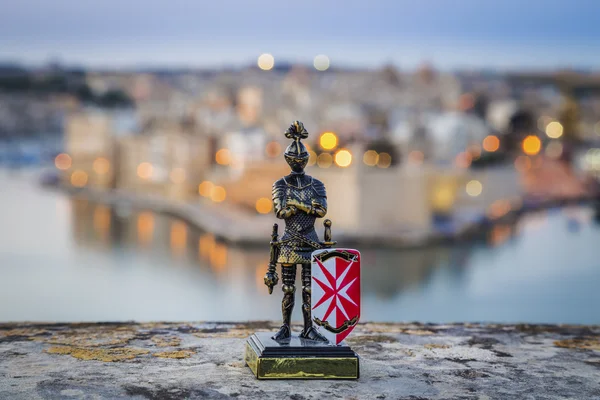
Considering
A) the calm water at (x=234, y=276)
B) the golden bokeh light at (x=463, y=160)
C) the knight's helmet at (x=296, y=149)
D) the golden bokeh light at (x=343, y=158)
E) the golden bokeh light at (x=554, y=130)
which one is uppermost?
the golden bokeh light at (x=554, y=130)

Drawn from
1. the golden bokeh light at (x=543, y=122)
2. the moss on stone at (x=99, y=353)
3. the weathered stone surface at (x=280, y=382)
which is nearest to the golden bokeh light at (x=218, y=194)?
the golden bokeh light at (x=543, y=122)

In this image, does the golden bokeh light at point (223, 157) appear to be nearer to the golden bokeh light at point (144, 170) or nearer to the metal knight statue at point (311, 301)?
the golden bokeh light at point (144, 170)

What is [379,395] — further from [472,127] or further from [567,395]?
[472,127]

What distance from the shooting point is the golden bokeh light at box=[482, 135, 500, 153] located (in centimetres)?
4127

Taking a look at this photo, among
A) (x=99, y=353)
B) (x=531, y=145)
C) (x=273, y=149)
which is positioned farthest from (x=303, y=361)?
(x=531, y=145)

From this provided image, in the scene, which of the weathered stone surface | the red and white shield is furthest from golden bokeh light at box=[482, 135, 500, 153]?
the red and white shield

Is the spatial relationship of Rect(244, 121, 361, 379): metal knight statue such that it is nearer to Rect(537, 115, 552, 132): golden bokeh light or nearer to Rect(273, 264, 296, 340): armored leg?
Rect(273, 264, 296, 340): armored leg

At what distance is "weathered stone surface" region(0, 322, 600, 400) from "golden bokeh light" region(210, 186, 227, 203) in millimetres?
29887

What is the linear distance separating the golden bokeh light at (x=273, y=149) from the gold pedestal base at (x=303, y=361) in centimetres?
3171

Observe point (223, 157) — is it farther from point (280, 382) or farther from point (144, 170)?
point (280, 382)

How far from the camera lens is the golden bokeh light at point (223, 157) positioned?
128 ft

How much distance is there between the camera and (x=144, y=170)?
42.2 meters

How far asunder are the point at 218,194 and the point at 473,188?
9305 millimetres

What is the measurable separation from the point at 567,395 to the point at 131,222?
34.5 meters
